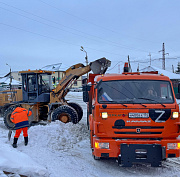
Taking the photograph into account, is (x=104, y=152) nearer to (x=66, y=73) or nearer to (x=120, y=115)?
(x=120, y=115)

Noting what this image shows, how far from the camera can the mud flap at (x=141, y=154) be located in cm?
450

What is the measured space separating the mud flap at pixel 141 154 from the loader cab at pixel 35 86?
665 centimetres

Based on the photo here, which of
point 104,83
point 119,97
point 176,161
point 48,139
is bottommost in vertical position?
point 176,161

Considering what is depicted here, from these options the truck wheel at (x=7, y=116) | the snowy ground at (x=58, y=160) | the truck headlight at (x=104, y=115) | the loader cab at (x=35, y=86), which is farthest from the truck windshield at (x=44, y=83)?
the truck headlight at (x=104, y=115)

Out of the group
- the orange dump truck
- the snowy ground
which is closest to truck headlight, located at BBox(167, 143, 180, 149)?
the orange dump truck

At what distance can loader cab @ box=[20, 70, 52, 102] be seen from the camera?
10328 millimetres

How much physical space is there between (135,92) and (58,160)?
2.61 metres

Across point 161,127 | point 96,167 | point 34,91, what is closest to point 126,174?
point 96,167

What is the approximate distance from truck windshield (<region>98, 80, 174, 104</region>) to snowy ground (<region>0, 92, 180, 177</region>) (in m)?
1.71

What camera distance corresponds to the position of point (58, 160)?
17.5ft

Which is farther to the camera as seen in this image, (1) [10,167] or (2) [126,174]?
(2) [126,174]

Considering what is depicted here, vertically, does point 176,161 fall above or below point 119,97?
below

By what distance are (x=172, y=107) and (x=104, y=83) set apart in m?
1.68

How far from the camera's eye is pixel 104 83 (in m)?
5.23
